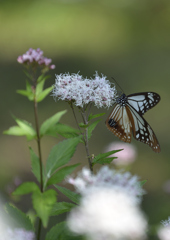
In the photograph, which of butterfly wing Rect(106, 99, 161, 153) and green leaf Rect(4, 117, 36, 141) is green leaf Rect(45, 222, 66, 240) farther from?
butterfly wing Rect(106, 99, 161, 153)

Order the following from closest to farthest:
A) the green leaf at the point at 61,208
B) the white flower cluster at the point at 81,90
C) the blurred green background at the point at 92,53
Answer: the green leaf at the point at 61,208 → the white flower cluster at the point at 81,90 → the blurred green background at the point at 92,53

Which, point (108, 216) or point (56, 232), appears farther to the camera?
point (56, 232)

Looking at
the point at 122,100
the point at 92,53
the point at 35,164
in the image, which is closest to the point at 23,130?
the point at 35,164

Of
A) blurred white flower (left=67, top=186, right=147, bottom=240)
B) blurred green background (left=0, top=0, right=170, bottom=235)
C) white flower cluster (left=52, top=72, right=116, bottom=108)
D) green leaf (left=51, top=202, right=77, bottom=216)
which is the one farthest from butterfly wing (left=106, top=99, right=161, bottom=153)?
blurred green background (left=0, top=0, right=170, bottom=235)

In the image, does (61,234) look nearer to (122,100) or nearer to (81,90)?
(81,90)

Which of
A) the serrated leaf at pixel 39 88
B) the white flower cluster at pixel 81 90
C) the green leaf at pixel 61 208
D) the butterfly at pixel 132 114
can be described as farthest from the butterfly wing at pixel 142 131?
the serrated leaf at pixel 39 88

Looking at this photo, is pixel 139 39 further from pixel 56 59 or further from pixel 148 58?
pixel 56 59

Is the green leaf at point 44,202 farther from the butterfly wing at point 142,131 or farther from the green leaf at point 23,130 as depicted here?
the butterfly wing at point 142,131
